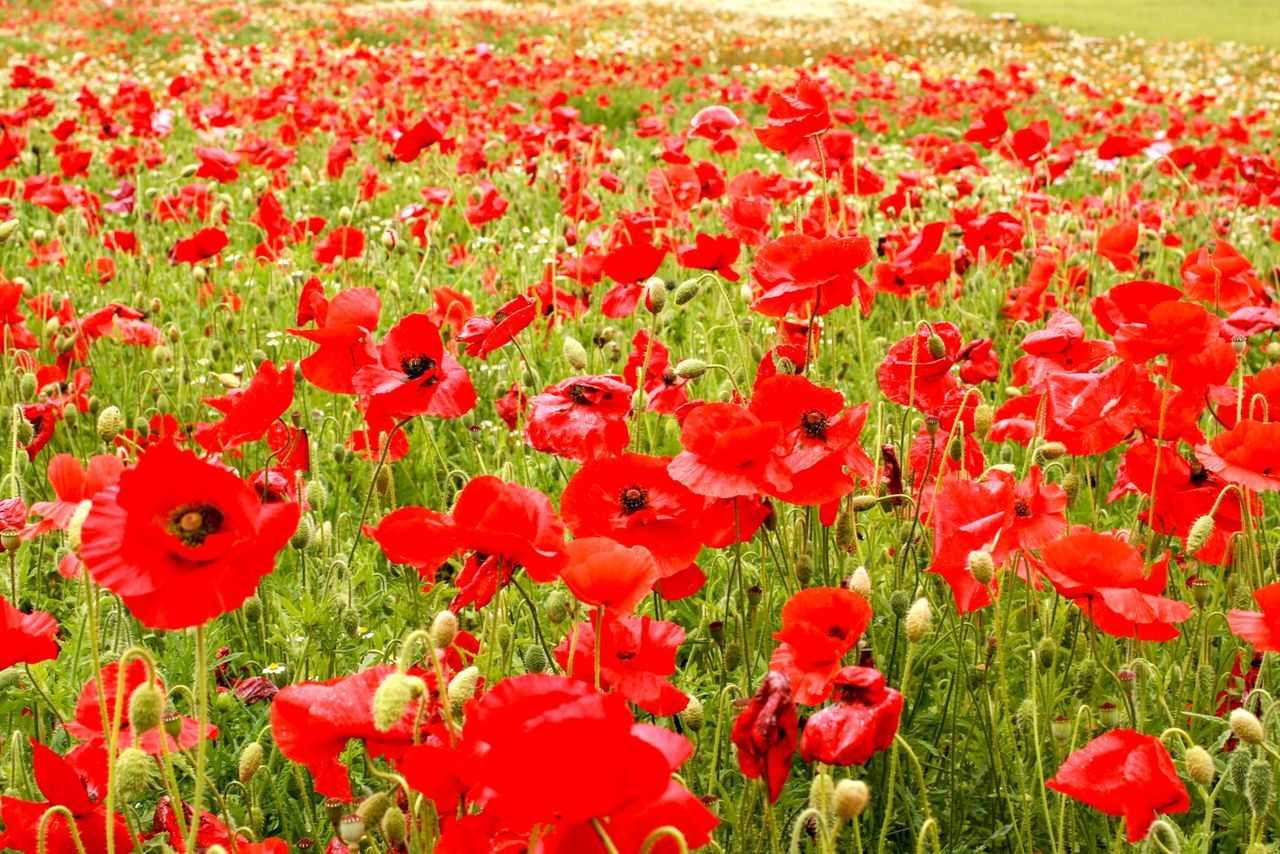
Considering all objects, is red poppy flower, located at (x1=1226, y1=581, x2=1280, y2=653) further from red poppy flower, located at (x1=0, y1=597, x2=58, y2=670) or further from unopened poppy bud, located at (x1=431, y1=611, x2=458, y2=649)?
red poppy flower, located at (x1=0, y1=597, x2=58, y2=670)

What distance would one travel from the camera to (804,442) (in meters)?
1.96

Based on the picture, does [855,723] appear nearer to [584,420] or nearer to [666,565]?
[666,565]

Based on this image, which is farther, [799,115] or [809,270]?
[799,115]

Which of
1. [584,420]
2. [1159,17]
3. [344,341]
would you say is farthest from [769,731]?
[1159,17]

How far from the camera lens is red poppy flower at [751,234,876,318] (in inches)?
87.4

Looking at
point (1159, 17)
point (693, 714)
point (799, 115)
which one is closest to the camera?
point (693, 714)

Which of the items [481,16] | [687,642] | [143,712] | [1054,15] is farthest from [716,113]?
[1054,15]

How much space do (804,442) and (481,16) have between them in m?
19.5

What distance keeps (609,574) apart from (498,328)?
0.95 m

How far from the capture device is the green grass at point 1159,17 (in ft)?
79.5

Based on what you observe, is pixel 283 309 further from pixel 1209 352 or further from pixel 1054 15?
pixel 1054 15

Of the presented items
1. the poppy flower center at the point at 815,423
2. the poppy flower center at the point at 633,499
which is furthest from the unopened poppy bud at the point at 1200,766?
the poppy flower center at the point at 633,499

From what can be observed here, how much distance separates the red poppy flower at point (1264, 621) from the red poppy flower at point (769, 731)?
2.14 ft

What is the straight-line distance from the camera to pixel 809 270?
2.27 metres
